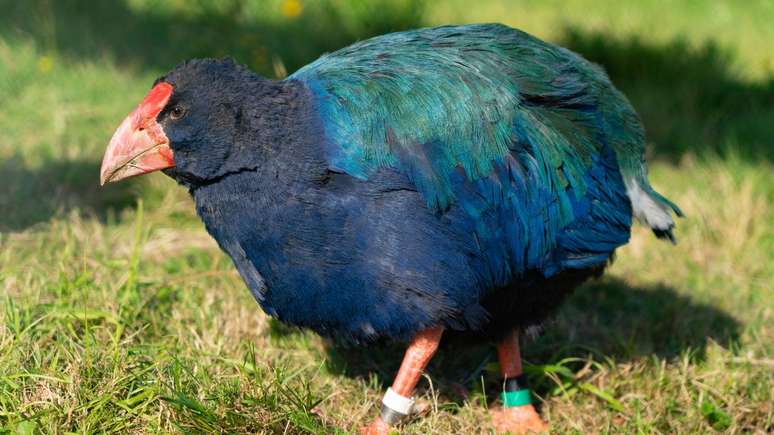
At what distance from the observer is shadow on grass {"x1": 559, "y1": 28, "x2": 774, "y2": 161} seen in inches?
202

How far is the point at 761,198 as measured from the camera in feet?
13.7

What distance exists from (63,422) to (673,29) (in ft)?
17.7

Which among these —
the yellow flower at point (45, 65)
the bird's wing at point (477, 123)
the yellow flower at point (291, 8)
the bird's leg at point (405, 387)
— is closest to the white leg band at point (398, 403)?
the bird's leg at point (405, 387)

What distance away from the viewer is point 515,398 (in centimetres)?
288

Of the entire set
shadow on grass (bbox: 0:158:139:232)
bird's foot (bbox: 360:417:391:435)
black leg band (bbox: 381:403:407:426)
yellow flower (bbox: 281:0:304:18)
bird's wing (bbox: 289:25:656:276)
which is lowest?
bird's foot (bbox: 360:417:391:435)

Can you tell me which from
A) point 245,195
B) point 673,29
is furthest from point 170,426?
point 673,29

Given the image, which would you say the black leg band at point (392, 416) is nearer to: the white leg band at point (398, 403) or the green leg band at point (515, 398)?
the white leg band at point (398, 403)

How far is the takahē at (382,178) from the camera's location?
229cm

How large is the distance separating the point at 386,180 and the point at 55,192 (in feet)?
6.70

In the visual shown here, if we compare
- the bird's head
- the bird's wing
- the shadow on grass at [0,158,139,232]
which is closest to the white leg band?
the bird's wing

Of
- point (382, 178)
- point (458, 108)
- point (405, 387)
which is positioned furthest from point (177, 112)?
point (405, 387)

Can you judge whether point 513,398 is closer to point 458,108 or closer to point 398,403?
point 398,403

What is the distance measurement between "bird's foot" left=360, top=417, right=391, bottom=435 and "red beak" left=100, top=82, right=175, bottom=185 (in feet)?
Result: 2.89

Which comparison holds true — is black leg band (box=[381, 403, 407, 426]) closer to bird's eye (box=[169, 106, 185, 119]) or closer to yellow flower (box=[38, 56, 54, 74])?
bird's eye (box=[169, 106, 185, 119])
